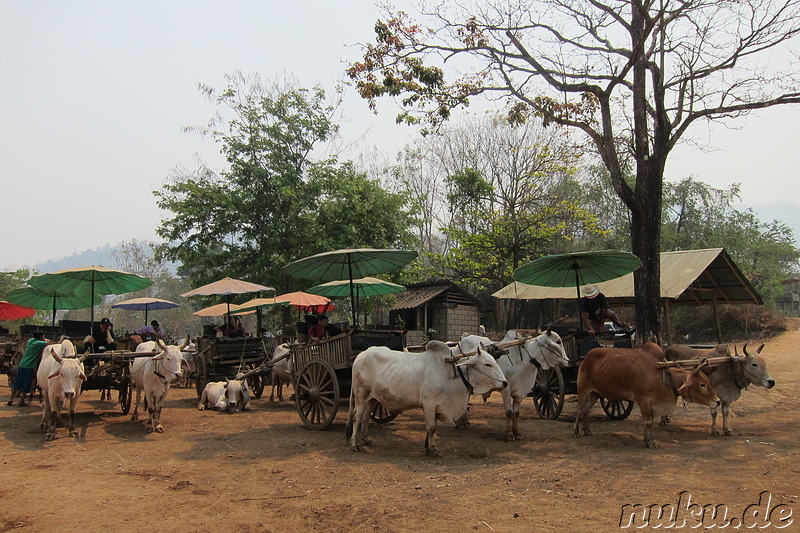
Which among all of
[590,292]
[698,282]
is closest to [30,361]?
[590,292]

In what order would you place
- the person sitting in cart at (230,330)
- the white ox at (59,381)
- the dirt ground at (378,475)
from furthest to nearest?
the person sitting in cart at (230,330), the white ox at (59,381), the dirt ground at (378,475)

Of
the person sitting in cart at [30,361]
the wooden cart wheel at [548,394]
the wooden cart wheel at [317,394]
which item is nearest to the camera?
the wooden cart wheel at [317,394]

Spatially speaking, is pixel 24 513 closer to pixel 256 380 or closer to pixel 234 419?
pixel 234 419

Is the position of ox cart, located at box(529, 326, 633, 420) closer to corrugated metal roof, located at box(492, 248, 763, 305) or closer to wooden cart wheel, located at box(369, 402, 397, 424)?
wooden cart wheel, located at box(369, 402, 397, 424)

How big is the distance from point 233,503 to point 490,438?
4.40m

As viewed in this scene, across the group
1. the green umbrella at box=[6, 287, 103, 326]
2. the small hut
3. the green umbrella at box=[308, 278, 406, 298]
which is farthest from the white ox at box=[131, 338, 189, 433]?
the small hut

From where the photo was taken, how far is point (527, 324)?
110 ft

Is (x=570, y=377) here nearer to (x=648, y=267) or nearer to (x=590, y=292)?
(x=590, y=292)

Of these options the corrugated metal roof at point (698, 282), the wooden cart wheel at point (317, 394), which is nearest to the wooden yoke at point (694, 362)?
the wooden cart wheel at point (317, 394)

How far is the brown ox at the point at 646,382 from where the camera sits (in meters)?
8.20

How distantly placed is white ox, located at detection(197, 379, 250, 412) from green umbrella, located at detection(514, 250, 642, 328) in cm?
619

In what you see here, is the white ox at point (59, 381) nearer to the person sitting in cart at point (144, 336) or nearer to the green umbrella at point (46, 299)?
the person sitting in cart at point (144, 336)

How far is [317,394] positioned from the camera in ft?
31.4

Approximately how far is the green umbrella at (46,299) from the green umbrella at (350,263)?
6.90m
